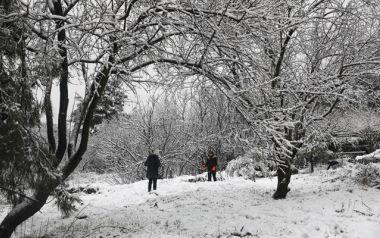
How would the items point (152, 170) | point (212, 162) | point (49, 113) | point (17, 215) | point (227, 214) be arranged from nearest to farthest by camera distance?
point (49, 113), point (17, 215), point (227, 214), point (152, 170), point (212, 162)

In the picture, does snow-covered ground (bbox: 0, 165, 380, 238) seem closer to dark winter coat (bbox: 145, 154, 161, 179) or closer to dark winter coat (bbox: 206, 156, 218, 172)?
dark winter coat (bbox: 145, 154, 161, 179)

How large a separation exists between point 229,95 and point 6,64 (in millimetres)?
3455

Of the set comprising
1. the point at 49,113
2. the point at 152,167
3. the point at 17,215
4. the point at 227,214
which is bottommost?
the point at 227,214

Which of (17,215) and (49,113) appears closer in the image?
(49,113)

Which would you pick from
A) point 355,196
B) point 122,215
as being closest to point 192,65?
point 122,215

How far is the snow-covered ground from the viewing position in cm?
702

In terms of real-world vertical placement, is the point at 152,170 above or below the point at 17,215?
above

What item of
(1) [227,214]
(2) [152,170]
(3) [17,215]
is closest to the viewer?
(3) [17,215]

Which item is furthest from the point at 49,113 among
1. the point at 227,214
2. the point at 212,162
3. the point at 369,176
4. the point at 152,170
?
the point at 212,162

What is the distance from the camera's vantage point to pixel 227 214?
8.38 metres

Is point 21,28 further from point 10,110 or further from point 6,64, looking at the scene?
point 10,110

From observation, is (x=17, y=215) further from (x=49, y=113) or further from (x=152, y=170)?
(x=152, y=170)

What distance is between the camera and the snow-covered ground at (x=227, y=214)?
7.02 meters

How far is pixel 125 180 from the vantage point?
77.5 ft
